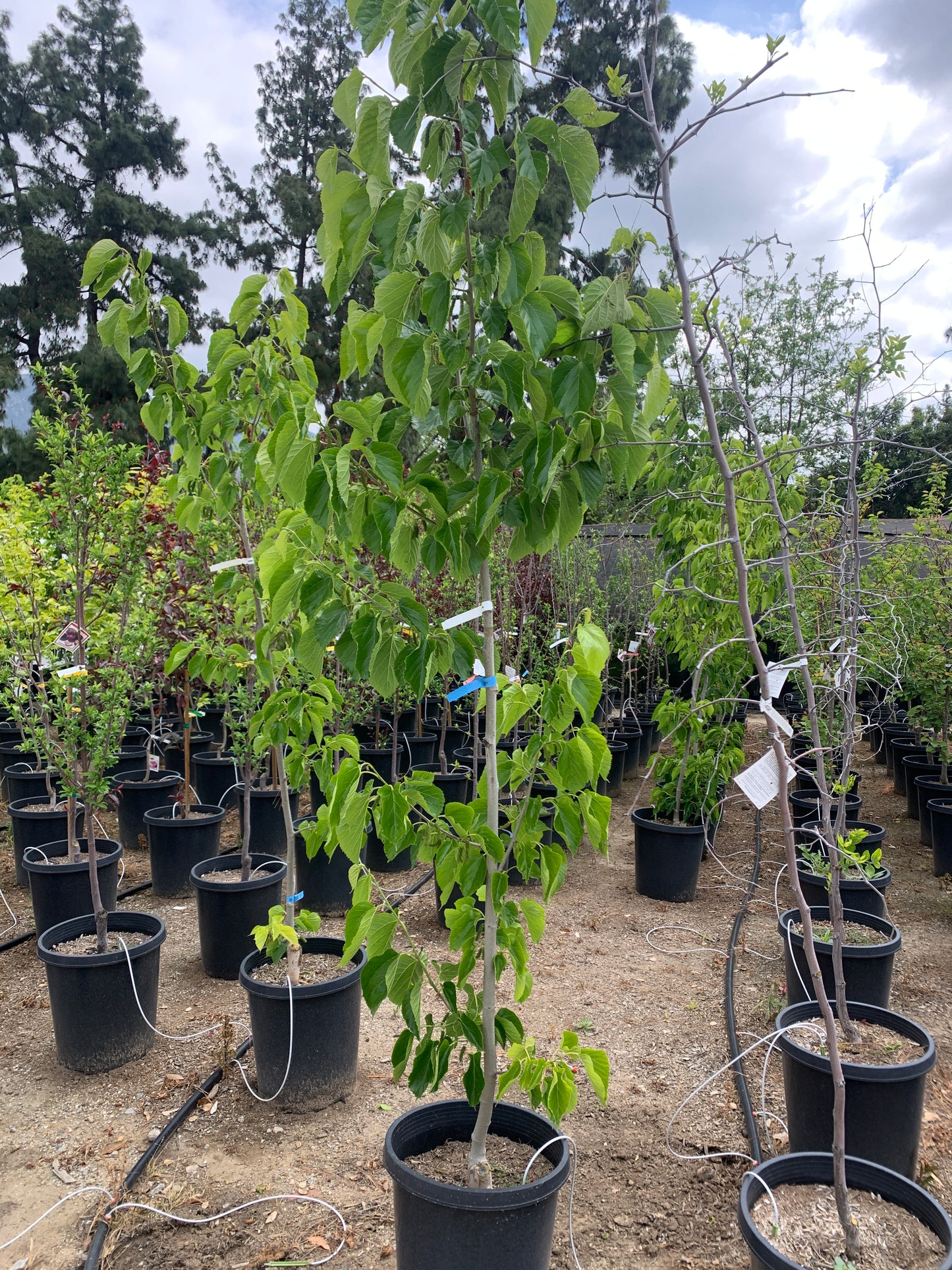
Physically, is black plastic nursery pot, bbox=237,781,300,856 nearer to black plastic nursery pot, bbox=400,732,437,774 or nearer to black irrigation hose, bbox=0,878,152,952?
black irrigation hose, bbox=0,878,152,952

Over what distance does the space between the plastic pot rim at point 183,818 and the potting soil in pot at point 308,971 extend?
1.83 metres

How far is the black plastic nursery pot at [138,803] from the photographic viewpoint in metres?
5.81

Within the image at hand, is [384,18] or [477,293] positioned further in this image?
[477,293]

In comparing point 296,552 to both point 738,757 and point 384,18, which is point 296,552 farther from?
point 738,757

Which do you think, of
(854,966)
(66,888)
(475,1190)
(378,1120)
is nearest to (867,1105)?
(854,966)

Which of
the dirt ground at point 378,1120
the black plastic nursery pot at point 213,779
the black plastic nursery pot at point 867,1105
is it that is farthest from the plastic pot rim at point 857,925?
the black plastic nursery pot at point 213,779

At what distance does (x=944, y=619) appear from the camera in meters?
5.57

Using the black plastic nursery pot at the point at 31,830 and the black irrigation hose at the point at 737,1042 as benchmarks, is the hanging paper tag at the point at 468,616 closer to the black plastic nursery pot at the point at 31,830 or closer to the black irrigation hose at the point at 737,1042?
the black irrigation hose at the point at 737,1042

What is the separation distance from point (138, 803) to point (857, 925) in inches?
179

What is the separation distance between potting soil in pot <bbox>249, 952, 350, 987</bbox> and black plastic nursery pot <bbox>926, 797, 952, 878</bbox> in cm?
411

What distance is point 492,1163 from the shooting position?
1.97 meters

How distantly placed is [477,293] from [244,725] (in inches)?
131

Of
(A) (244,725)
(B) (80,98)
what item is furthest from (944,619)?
(B) (80,98)

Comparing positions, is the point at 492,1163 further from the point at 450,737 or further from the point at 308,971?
the point at 450,737
